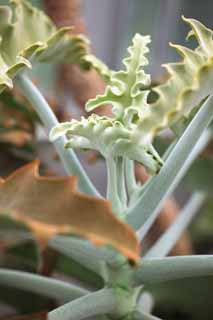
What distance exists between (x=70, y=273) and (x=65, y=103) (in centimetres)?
30

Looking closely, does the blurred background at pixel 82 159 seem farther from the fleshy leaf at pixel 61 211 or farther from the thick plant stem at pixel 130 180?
the fleshy leaf at pixel 61 211

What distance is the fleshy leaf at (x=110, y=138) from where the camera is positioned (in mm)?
391

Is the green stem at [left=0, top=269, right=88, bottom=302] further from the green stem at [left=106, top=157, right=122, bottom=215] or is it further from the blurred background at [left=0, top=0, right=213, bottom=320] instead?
the blurred background at [left=0, top=0, right=213, bottom=320]

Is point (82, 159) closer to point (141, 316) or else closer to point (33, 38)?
point (33, 38)

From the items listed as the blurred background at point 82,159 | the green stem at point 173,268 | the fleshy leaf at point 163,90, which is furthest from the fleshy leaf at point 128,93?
the blurred background at point 82,159

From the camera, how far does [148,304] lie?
0.61 metres

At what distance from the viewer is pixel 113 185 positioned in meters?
0.44

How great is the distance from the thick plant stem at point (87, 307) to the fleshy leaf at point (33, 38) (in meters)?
0.21

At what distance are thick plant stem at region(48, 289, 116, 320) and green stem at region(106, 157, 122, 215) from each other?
65 millimetres

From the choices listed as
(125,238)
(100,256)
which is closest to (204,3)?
(100,256)

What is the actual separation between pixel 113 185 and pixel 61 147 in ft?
0.24

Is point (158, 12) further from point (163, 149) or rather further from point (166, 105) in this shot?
point (166, 105)

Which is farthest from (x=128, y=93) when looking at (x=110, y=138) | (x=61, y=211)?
(x=61, y=211)

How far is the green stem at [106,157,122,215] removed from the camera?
1.38 feet
